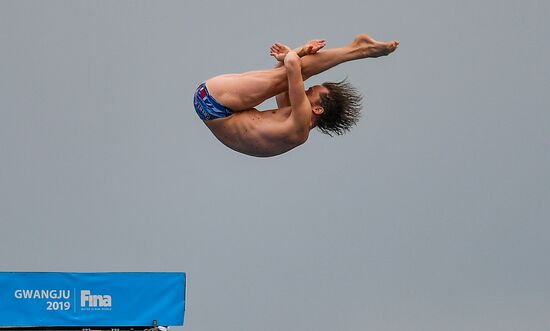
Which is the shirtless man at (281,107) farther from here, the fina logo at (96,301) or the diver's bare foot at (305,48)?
the fina logo at (96,301)

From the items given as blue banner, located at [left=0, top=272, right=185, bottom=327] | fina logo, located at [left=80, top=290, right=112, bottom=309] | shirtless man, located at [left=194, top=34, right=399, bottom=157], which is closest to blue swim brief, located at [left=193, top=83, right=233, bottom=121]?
shirtless man, located at [left=194, top=34, right=399, bottom=157]

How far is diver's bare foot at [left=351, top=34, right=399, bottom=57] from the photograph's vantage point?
26.5 meters

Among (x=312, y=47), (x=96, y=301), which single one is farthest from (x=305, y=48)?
(x=96, y=301)

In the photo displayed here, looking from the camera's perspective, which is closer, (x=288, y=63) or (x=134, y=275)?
(x=288, y=63)

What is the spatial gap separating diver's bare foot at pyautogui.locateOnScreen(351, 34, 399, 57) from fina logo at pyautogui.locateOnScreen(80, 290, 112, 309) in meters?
6.53

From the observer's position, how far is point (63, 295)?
3188cm

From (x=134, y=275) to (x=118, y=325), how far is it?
0.66m

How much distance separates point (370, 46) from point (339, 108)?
2.38 ft

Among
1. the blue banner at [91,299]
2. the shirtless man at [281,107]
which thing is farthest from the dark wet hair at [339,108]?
the blue banner at [91,299]

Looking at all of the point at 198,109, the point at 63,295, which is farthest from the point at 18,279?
the point at 198,109

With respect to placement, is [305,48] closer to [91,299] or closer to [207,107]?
[207,107]

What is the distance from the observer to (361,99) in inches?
1056

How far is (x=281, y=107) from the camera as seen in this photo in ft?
88.0

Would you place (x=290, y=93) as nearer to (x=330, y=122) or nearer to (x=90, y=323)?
(x=330, y=122)
